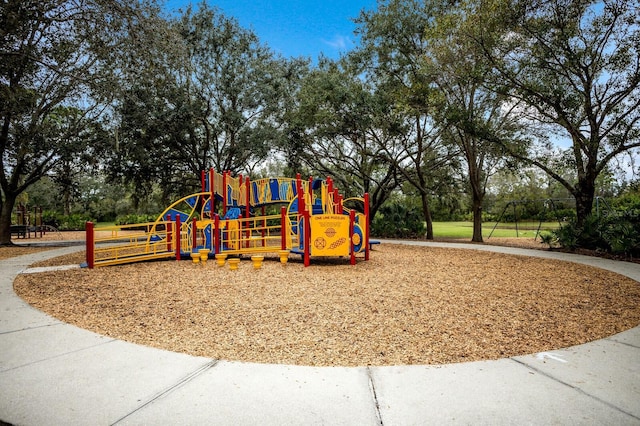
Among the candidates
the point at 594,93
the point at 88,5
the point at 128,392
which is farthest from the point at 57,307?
the point at 594,93

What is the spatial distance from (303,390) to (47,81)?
17.2m

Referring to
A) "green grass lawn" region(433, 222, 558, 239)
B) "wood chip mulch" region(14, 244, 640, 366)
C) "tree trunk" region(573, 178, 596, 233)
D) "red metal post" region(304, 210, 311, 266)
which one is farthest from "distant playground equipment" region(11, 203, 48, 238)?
"tree trunk" region(573, 178, 596, 233)

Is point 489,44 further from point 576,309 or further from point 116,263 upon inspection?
point 116,263

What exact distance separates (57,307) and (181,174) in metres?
17.4

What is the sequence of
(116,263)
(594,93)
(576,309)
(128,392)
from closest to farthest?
(128,392)
(576,309)
(116,263)
(594,93)

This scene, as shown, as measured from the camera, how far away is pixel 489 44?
11.9 m

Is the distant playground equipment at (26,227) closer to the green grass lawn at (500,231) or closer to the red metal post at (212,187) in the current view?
the red metal post at (212,187)

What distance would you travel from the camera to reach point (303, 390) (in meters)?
2.68

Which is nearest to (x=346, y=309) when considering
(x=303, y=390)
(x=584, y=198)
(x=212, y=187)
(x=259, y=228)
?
(x=303, y=390)

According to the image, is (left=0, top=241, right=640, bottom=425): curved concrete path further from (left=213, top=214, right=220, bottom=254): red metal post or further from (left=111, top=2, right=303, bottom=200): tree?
(left=111, top=2, right=303, bottom=200): tree

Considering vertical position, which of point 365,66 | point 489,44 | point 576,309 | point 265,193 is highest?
point 365,66

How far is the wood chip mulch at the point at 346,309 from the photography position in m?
3.67

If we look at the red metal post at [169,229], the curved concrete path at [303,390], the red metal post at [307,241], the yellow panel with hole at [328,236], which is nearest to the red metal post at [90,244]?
the red metal post at [169,229]

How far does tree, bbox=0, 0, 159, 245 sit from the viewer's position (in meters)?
7.79
